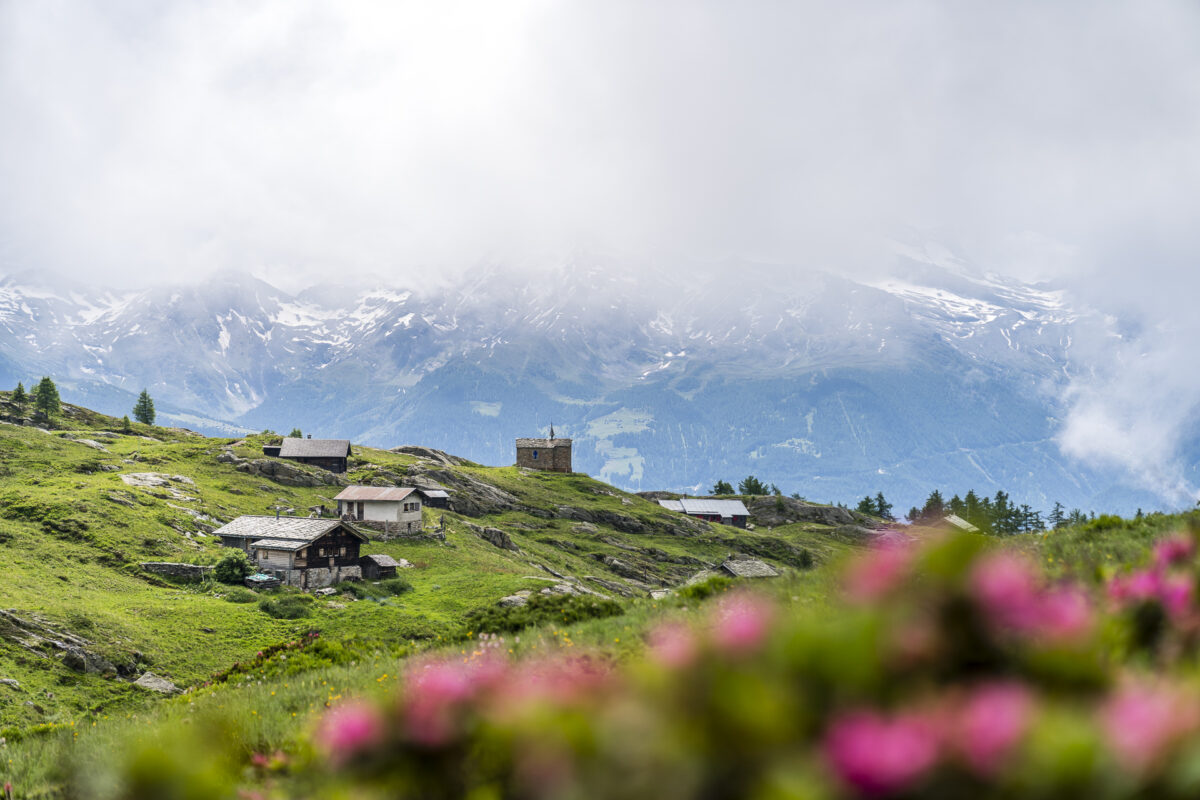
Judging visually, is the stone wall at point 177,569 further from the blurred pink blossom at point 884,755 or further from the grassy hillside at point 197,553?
the blurred pink blossom at point 884,755

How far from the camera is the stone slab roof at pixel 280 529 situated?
60562 mm

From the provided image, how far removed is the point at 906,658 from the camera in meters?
2.34

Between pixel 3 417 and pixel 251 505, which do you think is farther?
pixel 3 417

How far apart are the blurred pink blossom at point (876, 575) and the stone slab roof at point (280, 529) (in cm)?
6366

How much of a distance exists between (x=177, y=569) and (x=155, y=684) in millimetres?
22619

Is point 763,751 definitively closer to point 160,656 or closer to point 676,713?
point 676,713

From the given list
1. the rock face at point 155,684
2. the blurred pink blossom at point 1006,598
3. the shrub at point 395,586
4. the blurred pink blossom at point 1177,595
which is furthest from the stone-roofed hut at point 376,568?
the blurred pink blossom at point 1006,598

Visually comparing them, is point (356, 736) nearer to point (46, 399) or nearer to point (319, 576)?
point (319, 576)

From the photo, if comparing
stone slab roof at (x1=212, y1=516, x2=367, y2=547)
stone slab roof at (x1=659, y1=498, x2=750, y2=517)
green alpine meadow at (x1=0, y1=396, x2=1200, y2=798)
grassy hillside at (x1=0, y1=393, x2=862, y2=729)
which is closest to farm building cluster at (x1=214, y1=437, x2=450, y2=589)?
stone slab roof at (x1=212, y1=516, x2=367, y2=547)

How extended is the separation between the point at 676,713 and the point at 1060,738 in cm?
104

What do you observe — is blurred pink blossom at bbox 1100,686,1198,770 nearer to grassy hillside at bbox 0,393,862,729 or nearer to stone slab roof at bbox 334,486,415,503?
grassy hillside at bbox 0,393,862,729

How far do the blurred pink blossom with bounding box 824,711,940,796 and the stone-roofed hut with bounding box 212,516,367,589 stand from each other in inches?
2511

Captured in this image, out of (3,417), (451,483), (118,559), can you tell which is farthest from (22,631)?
(3,417)

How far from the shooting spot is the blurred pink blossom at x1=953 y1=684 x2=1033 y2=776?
1765mm
